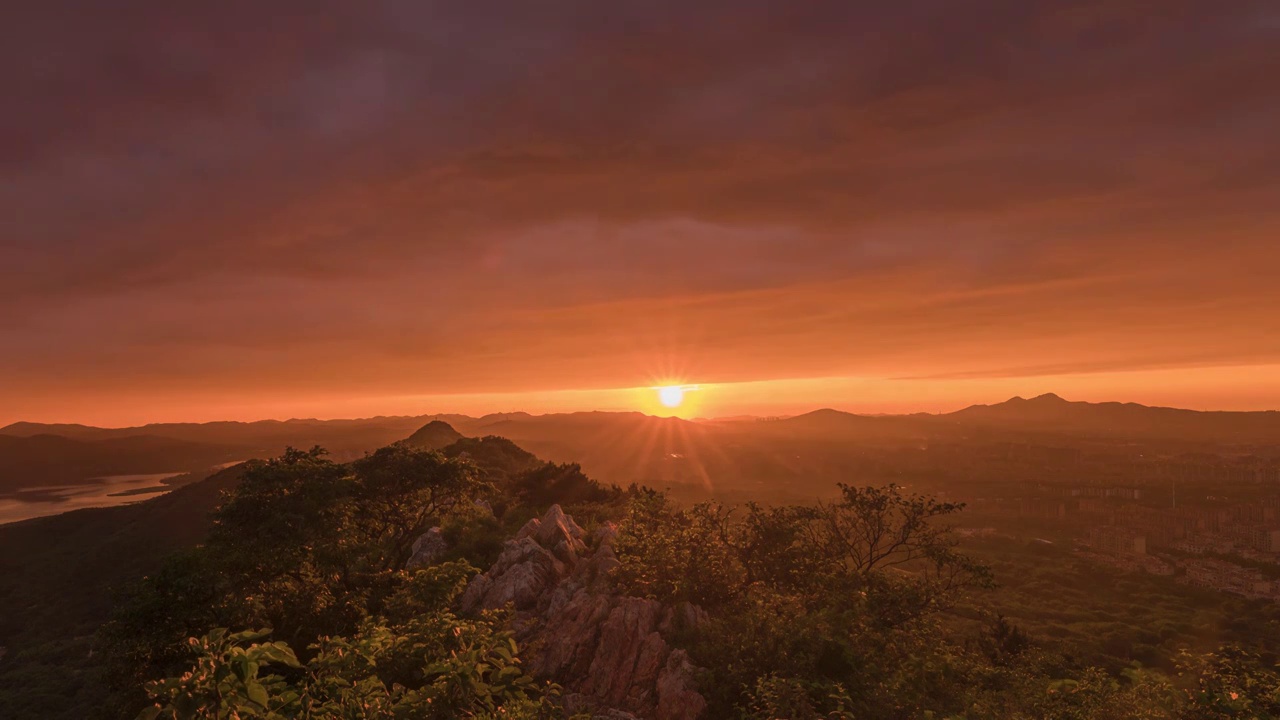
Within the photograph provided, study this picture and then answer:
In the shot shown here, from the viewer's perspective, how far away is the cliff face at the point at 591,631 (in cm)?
2464

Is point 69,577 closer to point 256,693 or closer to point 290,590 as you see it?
point 290,590

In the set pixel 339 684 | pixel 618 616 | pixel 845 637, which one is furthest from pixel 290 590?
pixel 845 637

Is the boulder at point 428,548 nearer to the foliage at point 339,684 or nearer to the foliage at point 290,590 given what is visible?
the foliage at point 290,590

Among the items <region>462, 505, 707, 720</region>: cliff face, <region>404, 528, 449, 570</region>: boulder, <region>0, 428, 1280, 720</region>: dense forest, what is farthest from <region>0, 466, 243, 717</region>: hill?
<region>462, 505, 707, 720</region>: cliff face

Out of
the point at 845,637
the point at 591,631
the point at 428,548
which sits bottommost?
the point at 591,631

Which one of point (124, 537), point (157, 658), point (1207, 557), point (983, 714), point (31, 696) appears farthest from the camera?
point (1207, 557)

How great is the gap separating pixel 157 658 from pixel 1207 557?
262670 millimetres

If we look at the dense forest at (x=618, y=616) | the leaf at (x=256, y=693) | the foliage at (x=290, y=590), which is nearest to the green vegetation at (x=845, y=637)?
the dense forest at (x=618, y=616)

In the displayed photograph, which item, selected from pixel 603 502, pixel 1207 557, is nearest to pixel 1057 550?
pixel 1207 557

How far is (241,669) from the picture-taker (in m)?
7.70

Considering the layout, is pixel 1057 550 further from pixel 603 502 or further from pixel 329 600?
pixel 329 600

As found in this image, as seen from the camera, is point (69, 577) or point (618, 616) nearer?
point (618, 616)

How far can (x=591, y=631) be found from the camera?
28438mm

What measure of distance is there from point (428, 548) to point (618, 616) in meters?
19.6
